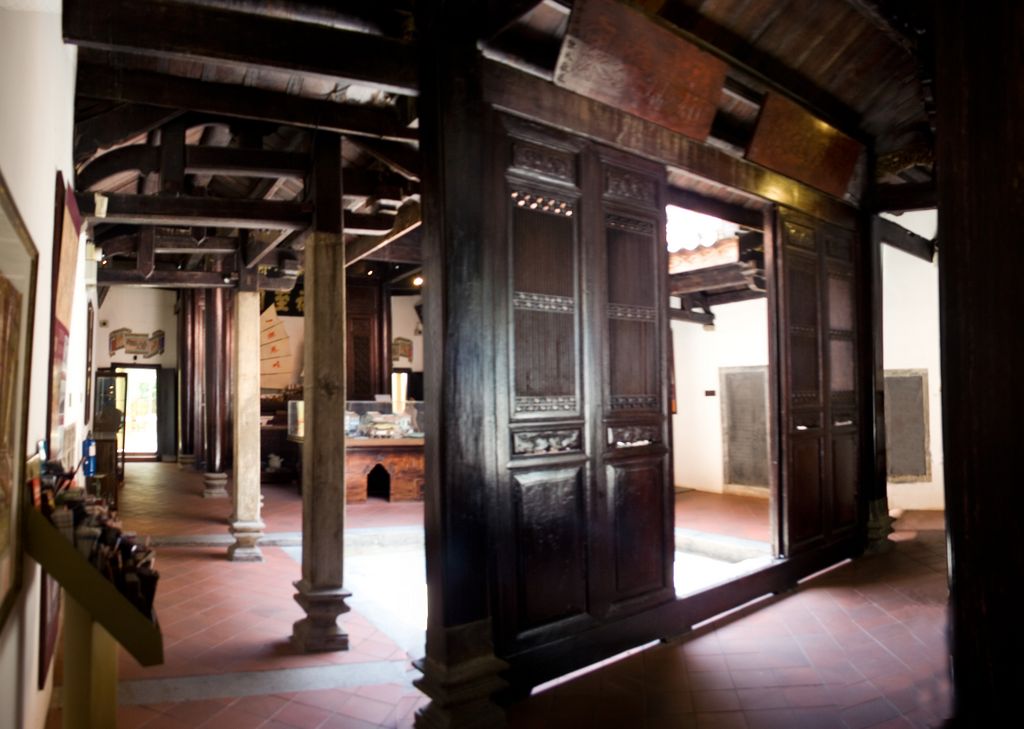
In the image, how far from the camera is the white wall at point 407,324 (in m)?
16.5

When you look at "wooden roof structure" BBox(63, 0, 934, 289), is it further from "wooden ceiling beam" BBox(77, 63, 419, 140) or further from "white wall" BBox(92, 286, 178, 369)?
"white wall" BBox(92, 286, 178, 369)

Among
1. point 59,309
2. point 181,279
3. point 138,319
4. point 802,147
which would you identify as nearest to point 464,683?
point 59,309

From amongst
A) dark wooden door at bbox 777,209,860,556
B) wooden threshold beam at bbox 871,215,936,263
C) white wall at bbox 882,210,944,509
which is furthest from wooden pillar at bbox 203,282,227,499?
white wall at bbox 882,210,944,509

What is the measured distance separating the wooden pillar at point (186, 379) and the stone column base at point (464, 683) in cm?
1288

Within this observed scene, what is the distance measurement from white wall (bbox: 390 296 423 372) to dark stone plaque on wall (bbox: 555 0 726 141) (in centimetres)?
1268

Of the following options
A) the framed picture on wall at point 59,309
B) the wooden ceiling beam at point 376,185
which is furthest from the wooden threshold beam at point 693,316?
the framed picture on wall at point 59,309

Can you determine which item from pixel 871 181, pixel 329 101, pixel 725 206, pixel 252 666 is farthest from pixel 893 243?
pixel 252 666

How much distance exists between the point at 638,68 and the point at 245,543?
229 inches

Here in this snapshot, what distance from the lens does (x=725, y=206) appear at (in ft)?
19.0

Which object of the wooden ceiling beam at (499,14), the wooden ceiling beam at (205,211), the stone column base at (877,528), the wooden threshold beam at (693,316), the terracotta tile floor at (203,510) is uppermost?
the wooden ceiling beam at (499,14)

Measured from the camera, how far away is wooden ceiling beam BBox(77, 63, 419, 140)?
159 inches

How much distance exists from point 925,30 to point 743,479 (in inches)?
340

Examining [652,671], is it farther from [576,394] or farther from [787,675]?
[576,394]

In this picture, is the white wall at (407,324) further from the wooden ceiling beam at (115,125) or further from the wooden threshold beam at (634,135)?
the wooden threshold beam at (634,135)
